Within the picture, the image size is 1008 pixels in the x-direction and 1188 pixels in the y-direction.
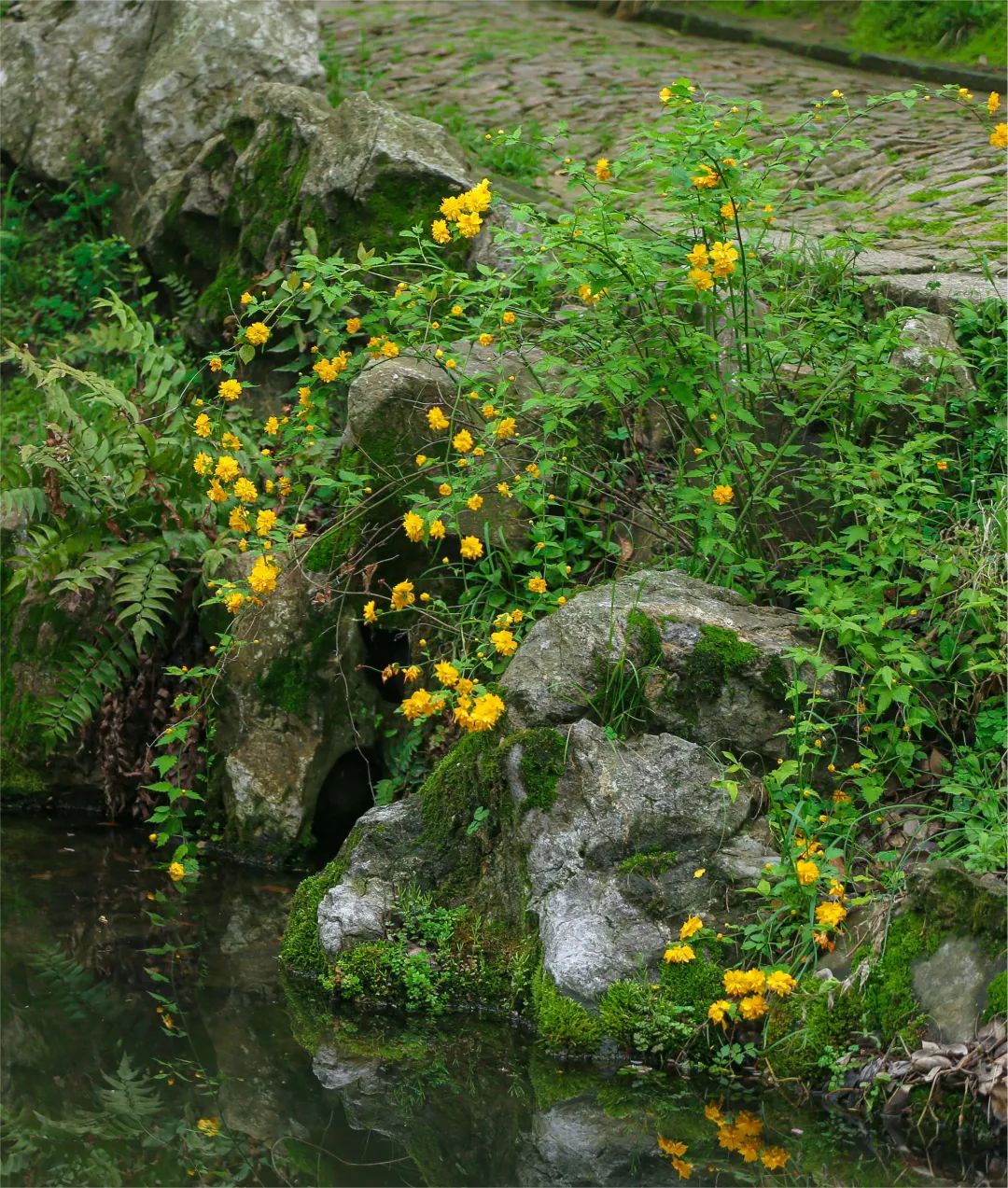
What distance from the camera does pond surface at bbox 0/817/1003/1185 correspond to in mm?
4027

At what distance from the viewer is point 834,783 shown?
16.8 feet

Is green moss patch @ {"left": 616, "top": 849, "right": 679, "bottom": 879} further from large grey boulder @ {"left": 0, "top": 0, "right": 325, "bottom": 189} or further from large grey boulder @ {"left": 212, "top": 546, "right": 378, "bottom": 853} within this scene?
large grey boulder @ {"left": 0, "top": 0, "right": 325, "bottom": 189}

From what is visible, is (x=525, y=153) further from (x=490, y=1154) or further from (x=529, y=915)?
(x=490, y=1154)

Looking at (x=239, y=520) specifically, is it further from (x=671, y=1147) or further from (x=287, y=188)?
(x=287, y=188)

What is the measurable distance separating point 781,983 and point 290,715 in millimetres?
2665

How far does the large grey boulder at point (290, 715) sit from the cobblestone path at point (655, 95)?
8.61 ft

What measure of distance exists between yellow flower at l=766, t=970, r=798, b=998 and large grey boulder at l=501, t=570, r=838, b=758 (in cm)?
95

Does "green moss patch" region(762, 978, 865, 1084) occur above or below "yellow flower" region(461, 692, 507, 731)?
below

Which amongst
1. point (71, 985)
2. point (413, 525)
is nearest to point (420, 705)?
point (413, 525)

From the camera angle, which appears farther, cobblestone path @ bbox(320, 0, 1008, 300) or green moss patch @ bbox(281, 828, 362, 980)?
cobblestone path @ bbox(320, 0, 1008, 300)

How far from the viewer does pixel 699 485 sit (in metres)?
6.34

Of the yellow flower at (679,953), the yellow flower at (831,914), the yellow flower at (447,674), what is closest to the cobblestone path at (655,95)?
the yellow flower at (447,674)

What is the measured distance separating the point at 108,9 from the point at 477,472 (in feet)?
21.4

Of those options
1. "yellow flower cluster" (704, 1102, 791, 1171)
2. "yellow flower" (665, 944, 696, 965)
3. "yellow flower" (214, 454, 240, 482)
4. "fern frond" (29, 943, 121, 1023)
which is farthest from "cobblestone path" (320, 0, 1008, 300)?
"fern frond" (29, 943, 121, 1023)
